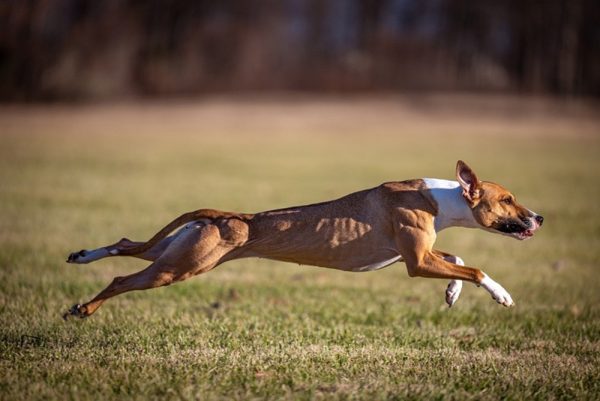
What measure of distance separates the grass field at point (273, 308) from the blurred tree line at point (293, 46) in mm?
23252

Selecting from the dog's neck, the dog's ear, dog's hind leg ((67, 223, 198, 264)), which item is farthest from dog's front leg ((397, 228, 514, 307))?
dog's hind leg ((67, 223, 198, 264))

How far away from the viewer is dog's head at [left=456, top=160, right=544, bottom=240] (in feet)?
23.5

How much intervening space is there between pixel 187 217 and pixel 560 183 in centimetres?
1775

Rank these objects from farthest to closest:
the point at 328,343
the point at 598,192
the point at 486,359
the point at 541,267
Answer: the point at 598,192 → the point at 541,267 → the point at 328,343 → the point at 486,359

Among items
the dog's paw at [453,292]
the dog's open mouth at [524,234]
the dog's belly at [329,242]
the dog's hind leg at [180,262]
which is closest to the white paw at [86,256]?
the dog's hind leg at [180,262]

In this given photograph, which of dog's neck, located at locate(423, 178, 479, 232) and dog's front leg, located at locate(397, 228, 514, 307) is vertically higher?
dog's neck, located at locate(423, 178, 479, 232)

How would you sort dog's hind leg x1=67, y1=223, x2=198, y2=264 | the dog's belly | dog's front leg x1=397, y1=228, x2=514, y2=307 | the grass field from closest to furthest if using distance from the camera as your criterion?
the grass field
dog's front leg x1=397, y1=228, x2=514, y2=307
the dog's belly
dog's hind leg x1=67, y1=223, x2=198, y2=264

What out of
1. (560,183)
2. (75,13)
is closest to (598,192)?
(560,183)

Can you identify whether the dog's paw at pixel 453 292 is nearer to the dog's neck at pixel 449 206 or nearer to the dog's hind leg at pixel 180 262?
the dog's neck at pixel 449 206

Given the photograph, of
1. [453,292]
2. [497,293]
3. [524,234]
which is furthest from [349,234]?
[524,234]

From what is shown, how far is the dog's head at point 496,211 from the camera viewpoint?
7164mm

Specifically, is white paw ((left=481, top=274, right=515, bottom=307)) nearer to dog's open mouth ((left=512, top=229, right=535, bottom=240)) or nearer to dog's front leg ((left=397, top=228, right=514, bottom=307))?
dog's front leg ((left=397, top=228, right=514, bottom=307))

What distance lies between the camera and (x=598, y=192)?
68.6ft

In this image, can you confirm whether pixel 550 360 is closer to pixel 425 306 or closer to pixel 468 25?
pixel 425 306
